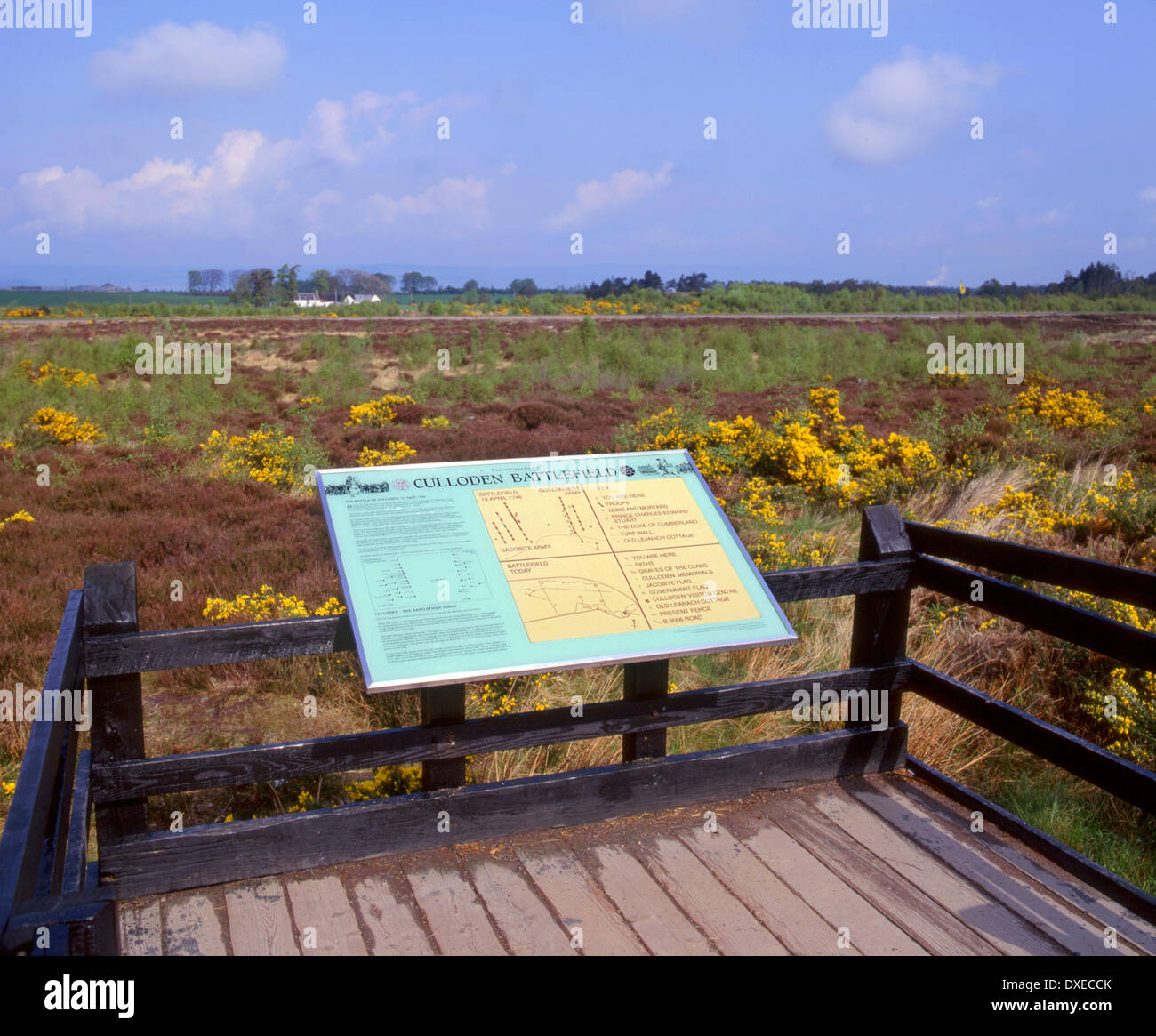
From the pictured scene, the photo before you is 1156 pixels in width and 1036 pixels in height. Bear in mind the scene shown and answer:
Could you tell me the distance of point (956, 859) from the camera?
304 cm

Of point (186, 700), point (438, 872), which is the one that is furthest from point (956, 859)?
point (186, 700)

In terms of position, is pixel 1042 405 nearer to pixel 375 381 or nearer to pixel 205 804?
pixel 205 804

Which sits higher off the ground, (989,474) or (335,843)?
(989,474)

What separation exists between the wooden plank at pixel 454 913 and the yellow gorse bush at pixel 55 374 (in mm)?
18433

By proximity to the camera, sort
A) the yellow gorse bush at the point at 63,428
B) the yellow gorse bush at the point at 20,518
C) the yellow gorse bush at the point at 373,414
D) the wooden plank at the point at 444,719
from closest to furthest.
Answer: the wooden plank at the point at 444,719 < the yellow gorse bush at the point at 20,518 < the yellow gorse bush at the point at 63,428 < the yellow gorse bush at the point at 373,414

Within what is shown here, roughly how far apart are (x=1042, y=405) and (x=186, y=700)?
12916 mm

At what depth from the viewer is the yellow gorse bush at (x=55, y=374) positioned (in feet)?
63.6

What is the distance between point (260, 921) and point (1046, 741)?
2379 millimetres

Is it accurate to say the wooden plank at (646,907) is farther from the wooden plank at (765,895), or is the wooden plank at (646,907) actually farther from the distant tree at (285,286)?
the distant tree at (285,286)

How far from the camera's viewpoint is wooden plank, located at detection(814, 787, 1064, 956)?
2615 mm

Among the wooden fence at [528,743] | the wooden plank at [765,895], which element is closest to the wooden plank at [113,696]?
the wooden fence at [528,743]
